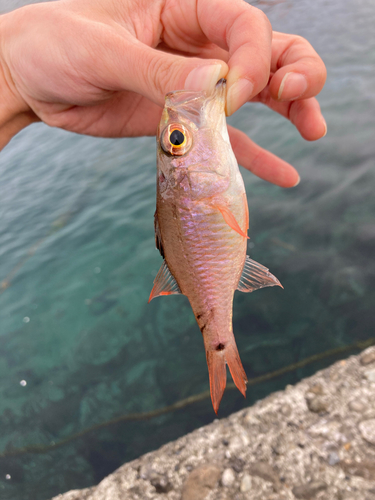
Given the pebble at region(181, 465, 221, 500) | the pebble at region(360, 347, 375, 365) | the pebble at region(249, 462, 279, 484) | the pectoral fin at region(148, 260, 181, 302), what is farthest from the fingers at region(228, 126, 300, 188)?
the pebble at region(181, 465, 221, 500)

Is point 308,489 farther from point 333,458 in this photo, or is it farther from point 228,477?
point 228,477

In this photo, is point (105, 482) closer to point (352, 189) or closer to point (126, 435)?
point (126, 435)

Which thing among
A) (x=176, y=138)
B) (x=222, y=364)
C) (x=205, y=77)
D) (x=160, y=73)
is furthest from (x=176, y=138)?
(x=222, y=364)

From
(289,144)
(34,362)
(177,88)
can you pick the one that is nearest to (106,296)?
(34,362)

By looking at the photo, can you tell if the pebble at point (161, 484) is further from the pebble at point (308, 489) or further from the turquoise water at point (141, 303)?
the pebble at point (308, 489)

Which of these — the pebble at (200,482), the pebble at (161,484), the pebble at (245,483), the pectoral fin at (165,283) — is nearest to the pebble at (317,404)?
the pebble at (245,483)
